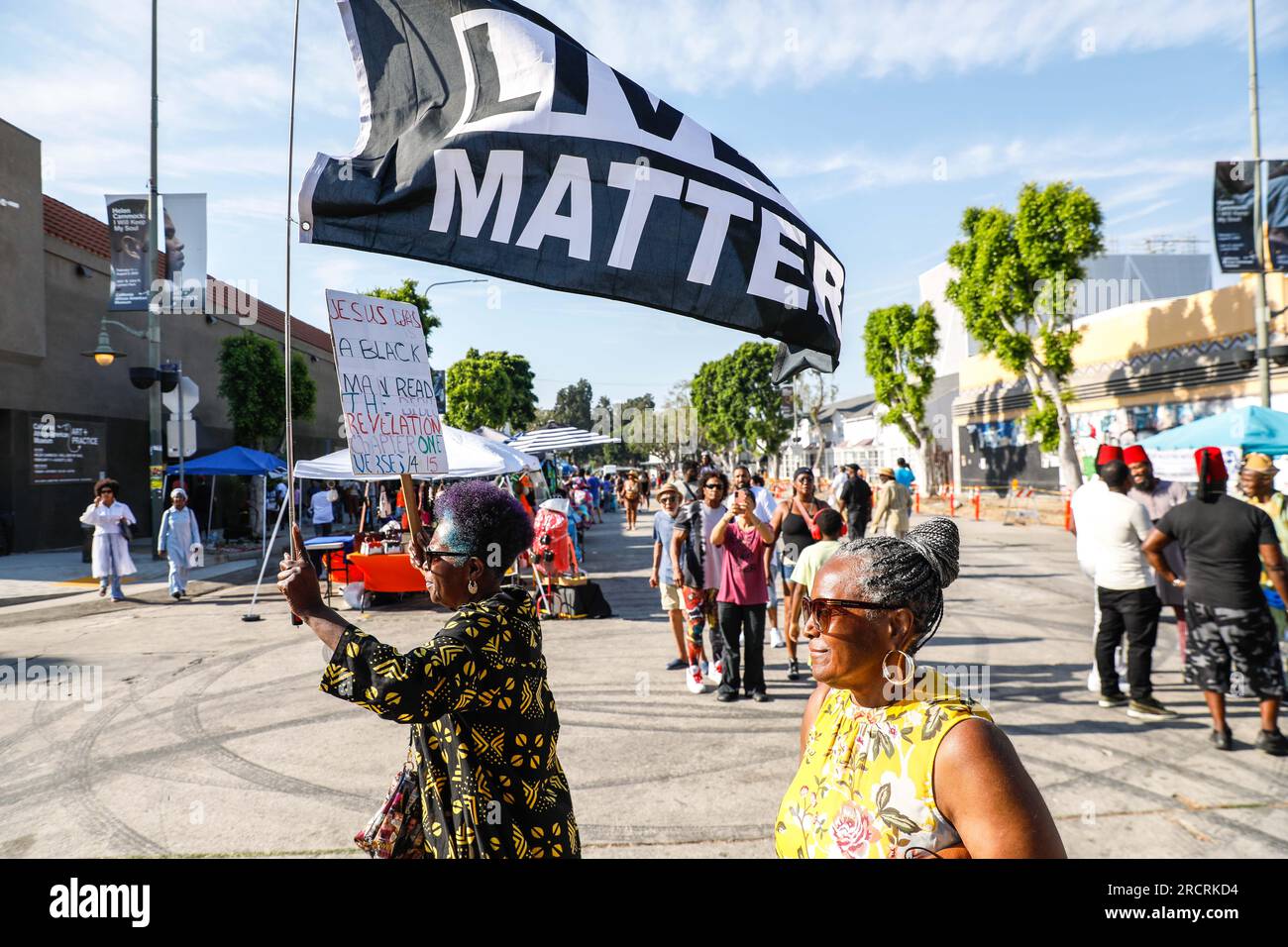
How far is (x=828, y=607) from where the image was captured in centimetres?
172

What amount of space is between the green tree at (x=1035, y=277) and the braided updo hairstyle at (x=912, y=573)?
25220 millimetres

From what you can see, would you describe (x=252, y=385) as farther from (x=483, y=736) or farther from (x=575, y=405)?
(x=575, y=405)

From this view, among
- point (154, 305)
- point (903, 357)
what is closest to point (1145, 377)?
point (903, 357)

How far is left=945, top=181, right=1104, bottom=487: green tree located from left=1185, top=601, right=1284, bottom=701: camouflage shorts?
2117 cm

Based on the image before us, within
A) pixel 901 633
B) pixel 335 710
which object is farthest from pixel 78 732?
pixel 901 633

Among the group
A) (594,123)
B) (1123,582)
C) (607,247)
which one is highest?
(594,123)

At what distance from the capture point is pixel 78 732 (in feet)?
20.0

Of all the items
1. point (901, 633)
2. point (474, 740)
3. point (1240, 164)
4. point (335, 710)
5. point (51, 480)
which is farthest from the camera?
point (51, 480)

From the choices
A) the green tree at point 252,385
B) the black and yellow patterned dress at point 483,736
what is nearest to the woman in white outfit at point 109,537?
the green tree at point 252,385

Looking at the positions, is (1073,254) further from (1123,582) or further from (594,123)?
(594,123)

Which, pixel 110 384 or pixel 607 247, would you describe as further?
pixel 110 384

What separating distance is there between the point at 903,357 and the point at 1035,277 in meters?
12.0
